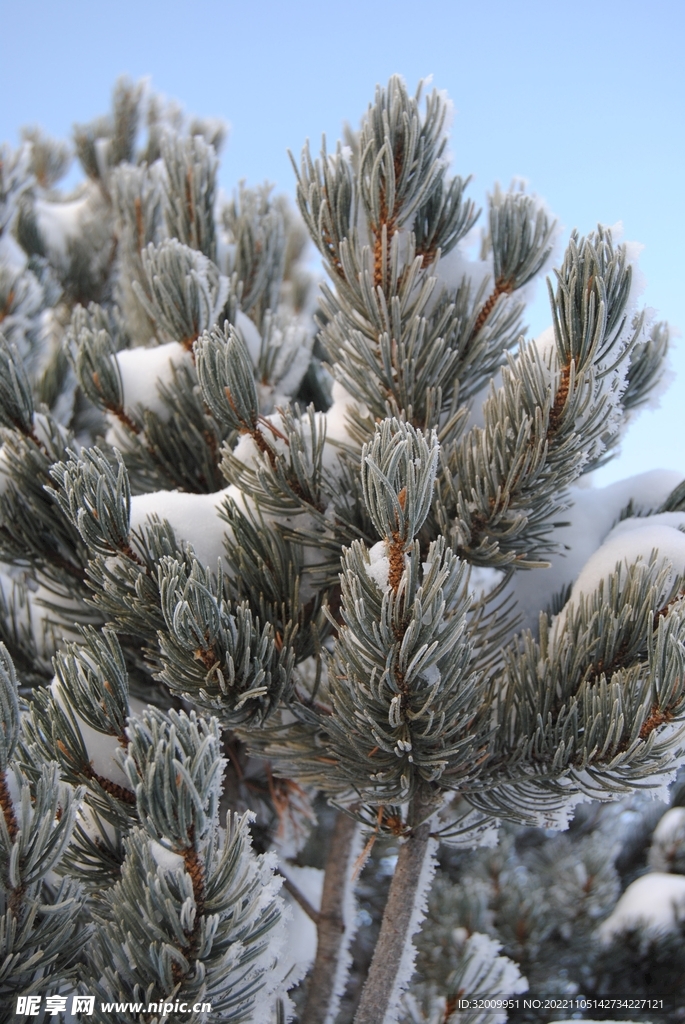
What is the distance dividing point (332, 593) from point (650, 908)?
179 cm

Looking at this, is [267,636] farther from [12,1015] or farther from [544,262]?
→ [544,262]

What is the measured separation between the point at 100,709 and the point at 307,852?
1.96 m

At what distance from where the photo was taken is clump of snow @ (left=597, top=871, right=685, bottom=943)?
231cm

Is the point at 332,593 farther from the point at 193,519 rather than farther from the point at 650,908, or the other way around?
the point at 650,908

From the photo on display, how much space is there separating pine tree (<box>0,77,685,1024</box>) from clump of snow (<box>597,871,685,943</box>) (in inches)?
39.0

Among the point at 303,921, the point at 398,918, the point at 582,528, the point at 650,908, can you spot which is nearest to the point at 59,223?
the point at 582,528

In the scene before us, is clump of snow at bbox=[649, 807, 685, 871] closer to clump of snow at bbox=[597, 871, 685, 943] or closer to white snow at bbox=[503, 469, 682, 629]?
clump of snow at bbox=[597, 871, 685, 943]

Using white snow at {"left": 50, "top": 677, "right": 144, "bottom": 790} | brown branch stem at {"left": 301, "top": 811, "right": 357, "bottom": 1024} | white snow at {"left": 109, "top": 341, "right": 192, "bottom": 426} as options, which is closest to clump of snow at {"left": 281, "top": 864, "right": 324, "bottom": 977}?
brown branch stem at {"left": 301, "top": 811, "right": 357, "bottom": 1024}

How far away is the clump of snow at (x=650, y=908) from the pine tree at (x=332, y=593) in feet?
3.25

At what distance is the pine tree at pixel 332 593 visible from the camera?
833 millimetres

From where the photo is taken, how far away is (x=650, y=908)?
92.8 inches

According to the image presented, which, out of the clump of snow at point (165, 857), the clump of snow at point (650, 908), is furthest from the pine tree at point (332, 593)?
the clump of snow at point (650, 908)

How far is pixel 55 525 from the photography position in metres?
1.32

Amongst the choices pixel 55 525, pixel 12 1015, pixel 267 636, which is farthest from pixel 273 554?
pixel 12 1015
